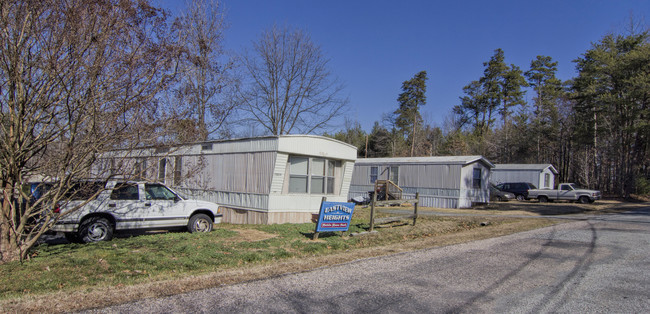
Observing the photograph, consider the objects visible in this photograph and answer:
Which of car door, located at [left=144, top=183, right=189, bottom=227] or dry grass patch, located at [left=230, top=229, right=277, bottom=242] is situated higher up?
car door, located at [left=144, top=183, right=189, bottom=227]

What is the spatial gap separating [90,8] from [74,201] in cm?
412

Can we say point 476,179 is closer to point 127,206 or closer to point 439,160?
point 439,160

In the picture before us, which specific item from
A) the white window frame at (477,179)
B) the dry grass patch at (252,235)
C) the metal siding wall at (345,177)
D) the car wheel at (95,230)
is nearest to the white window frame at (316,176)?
the metal siding wall at (345,177)

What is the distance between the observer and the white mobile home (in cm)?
1309

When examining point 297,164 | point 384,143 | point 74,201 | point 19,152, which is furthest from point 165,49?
point 384,143

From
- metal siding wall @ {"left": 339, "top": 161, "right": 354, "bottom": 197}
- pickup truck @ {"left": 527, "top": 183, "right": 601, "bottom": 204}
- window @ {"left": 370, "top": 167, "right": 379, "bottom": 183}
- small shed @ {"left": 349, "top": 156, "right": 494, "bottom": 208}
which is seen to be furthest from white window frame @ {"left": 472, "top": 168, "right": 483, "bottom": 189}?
metal siding wall @ {"left": 339, "top": 161, "right": 354, "bottom": 197}

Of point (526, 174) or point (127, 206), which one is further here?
point (526, 174)

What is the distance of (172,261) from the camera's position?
738cm

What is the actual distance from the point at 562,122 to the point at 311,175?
36040 mm

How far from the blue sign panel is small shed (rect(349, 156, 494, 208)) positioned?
1415 centimetres

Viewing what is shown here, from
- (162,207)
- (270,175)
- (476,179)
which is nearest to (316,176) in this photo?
(270,175)

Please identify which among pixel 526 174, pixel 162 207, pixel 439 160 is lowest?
pixel 162 207

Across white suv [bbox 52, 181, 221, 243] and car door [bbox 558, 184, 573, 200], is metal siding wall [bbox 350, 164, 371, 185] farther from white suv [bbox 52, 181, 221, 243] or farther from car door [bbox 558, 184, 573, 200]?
white suv [bbox 52, 181, 221, 243]

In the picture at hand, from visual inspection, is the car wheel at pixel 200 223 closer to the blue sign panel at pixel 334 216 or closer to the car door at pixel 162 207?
the car door at pixel 162 207
